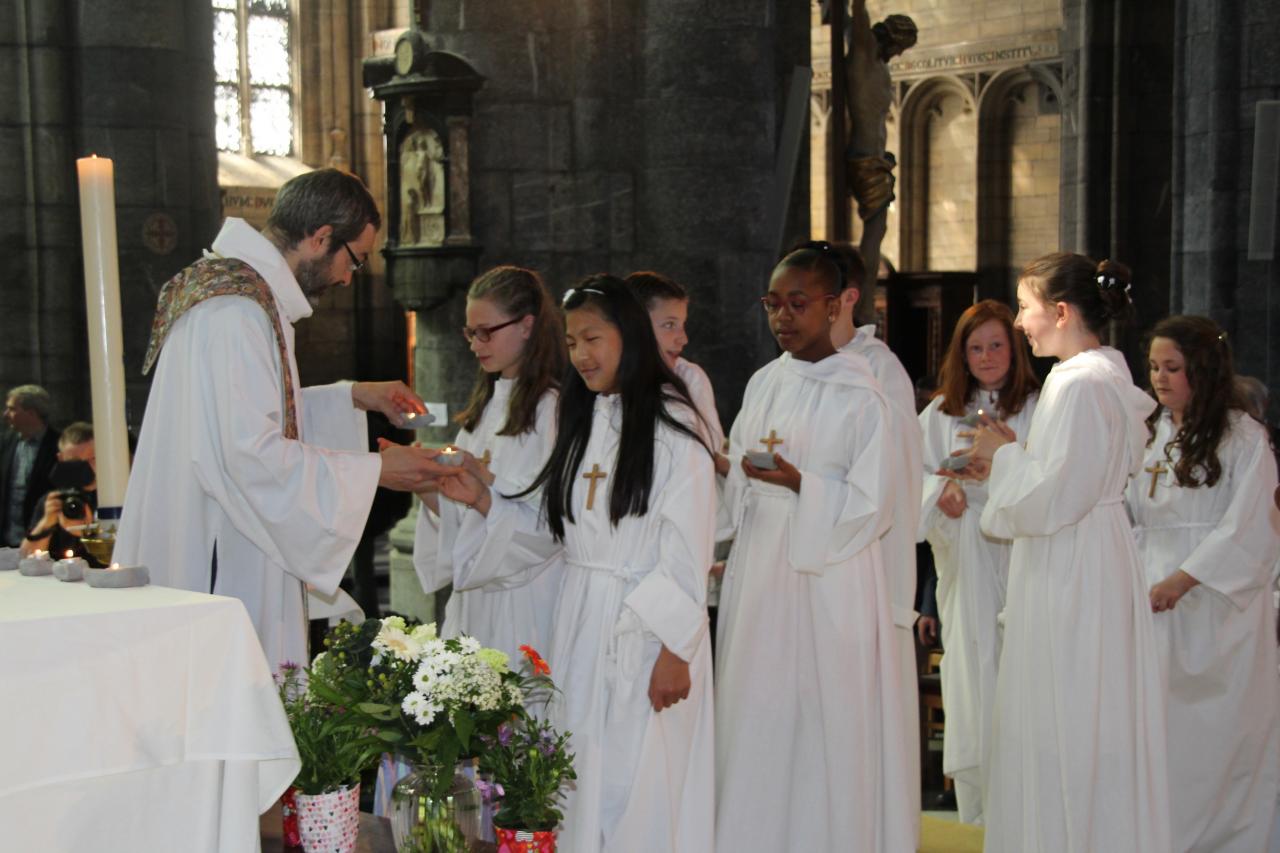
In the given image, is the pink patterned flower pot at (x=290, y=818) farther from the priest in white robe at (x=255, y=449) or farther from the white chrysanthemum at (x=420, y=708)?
the priest in white robe at (x=255, y=449)

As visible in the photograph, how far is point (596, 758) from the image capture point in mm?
3760

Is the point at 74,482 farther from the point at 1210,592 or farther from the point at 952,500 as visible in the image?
the point at 1210,592

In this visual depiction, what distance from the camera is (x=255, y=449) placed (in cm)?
364

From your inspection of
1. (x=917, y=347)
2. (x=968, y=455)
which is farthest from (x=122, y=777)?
(x=917, y=347)

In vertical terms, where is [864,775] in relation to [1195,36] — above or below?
below

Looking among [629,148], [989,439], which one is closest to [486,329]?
[989,439]

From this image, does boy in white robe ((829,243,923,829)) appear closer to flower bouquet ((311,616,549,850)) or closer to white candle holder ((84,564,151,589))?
flower bouquet ((311,616,549,850))

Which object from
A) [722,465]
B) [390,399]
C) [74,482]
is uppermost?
[390,399]

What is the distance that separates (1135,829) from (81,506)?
2.95m

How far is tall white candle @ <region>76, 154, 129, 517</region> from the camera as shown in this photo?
10.3ft

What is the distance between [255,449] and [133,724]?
3.81 ft

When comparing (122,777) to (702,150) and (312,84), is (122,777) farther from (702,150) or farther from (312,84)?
(312,84)

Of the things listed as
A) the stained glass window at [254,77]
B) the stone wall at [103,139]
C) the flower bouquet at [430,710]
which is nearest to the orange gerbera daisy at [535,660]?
the flower bouquet at [430,710]

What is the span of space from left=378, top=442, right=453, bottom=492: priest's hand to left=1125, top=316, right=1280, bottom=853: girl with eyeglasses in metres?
2.69
